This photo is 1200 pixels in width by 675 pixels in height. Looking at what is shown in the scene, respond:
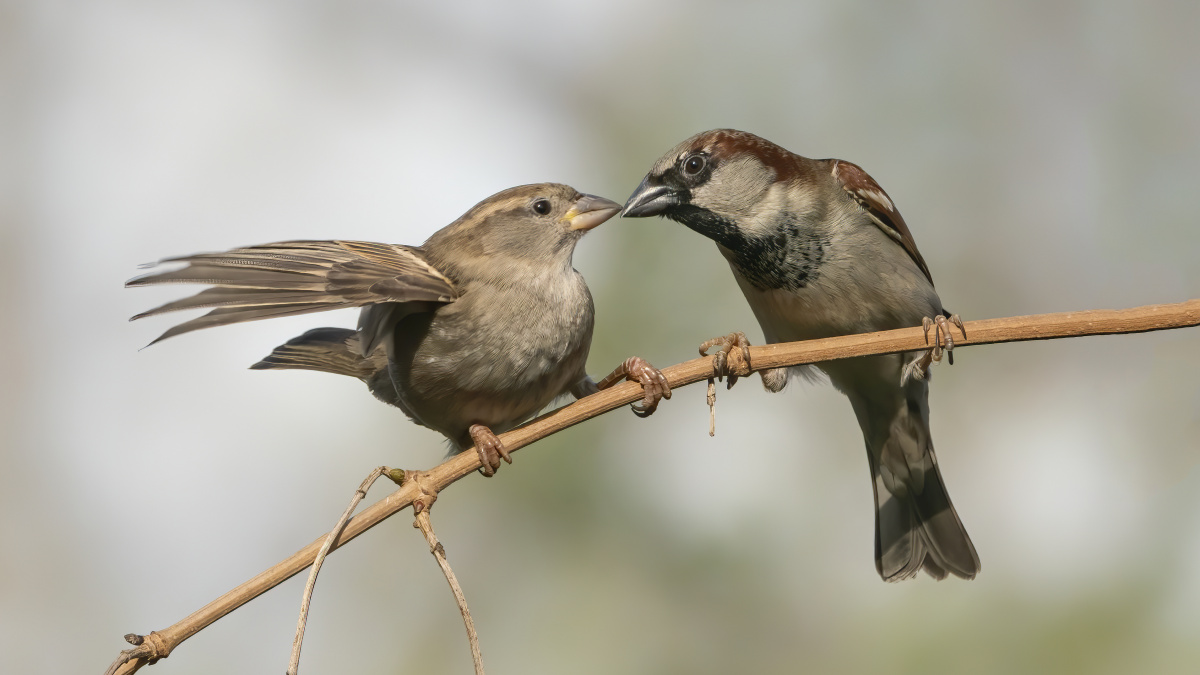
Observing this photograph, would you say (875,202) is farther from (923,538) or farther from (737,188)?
(923,538)

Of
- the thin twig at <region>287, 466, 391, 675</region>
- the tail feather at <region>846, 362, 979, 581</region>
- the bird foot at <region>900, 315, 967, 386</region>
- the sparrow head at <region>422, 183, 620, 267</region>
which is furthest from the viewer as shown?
the tail feather at <region>846, 362, 979, 581</region>

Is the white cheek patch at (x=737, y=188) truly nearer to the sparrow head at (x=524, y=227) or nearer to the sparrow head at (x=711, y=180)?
the sparrow head at (x=711, y=180)

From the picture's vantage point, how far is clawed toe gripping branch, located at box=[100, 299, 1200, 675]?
6.64 feet

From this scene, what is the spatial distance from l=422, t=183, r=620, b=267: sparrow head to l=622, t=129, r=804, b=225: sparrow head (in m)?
0.21

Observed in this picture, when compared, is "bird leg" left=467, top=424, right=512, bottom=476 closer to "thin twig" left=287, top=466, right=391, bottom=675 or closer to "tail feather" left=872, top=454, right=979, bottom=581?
"thin twig" left=287, top=466, right=391, bottom=675

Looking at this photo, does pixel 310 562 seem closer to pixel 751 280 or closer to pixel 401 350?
pixel 401 350

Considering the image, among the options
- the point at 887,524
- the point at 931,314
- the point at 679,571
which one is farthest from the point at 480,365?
the point at 679,571

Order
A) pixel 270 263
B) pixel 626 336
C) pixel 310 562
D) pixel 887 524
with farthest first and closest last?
pixel 626 336, pixel 887 524, pixel 270 263, pixel 310 562

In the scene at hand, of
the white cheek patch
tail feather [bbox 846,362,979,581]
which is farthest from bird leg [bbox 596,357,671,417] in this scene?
tail feather [bbox 846,362,979,581]

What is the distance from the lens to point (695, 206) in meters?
3.55

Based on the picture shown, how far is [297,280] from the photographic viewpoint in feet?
8.81

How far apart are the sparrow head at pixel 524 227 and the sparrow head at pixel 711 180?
0.68ft

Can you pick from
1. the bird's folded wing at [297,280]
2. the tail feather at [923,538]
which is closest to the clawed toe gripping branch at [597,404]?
the bird's folded wing at [297,280]

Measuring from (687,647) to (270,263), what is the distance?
5.68m
